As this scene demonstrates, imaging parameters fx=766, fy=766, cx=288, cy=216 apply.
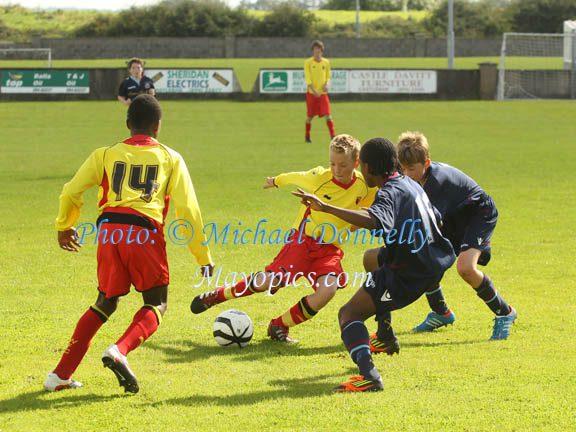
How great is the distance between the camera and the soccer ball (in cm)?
552

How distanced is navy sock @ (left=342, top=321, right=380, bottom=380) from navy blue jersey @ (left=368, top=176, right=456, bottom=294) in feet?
1.06

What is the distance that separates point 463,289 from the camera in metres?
7.18

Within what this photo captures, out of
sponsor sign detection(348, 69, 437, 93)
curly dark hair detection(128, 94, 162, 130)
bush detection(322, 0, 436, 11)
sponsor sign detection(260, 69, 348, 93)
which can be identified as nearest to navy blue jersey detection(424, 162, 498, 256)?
curly dark hair detection(128, 94, 162, 130)

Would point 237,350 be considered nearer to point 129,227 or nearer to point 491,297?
point 129,227

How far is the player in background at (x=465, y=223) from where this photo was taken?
5566mm

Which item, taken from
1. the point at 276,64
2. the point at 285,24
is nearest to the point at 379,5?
the point at 285,24

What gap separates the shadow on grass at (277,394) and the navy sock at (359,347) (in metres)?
0.25

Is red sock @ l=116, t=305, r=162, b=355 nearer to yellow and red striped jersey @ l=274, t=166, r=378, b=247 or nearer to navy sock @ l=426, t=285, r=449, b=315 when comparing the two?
yellow and red striped jersey @ l=274, t=166, r=378, b=247

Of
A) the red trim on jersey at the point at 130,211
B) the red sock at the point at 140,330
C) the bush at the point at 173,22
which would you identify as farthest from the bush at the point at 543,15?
the red sock at the point at 140,330

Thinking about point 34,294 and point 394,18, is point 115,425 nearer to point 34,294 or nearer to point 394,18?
point 34,294

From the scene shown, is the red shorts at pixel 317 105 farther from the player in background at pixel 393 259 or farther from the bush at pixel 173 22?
the bush at pixel 173 22

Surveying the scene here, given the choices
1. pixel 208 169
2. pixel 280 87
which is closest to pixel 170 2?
pixel 280 87

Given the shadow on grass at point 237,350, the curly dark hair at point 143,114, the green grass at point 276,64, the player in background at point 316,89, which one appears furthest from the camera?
the green grass at point 276,64

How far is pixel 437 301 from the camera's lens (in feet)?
19.3
